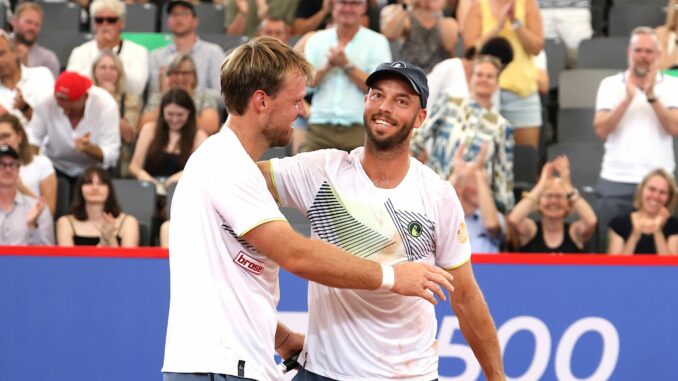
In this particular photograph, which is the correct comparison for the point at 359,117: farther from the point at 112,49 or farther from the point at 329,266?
the point at 329,266

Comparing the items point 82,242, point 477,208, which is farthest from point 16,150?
point 477,208

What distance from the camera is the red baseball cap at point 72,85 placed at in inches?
351

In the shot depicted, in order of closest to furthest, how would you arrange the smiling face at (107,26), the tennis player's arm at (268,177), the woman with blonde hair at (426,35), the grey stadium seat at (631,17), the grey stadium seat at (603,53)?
the tennis player's arm at (268,177) < the woman with blonde hair at (426,35) < the smiling face at (107,26) < the grey stadium seat at (603,53) < the grey stadium seat at (631,17)

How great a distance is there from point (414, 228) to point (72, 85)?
4.98m

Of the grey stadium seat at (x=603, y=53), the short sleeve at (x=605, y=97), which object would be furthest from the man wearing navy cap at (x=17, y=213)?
the grey stadium seat at (x=603, y=53)

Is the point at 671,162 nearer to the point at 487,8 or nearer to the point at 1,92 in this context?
the point at 487,8

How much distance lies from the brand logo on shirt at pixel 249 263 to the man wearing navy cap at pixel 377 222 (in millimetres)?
649

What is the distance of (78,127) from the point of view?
29.5 ft

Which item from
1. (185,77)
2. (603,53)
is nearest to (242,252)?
(185,77)

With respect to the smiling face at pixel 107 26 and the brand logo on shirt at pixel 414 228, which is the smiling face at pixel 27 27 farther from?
the brand logo on shirt at pixel 414 228

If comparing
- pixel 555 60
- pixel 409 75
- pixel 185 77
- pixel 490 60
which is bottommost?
pixel 185 77

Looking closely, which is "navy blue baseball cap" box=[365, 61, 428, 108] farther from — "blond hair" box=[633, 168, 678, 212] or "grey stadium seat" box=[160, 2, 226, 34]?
"grey stadium seat" box=[160, 2, 226, 34]

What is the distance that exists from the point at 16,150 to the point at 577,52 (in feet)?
15.8

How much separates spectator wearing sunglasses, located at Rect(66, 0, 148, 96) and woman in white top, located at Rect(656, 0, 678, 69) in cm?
430
